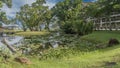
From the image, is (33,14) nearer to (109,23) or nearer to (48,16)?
(48,16)

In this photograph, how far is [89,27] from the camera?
53.9m

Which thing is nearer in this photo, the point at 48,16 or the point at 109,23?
the point at 109,23

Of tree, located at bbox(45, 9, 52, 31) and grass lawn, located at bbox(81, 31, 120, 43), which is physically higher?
tree, located at bbox(45, 9, 52, 31)

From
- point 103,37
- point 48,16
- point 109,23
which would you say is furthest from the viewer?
point 48,16

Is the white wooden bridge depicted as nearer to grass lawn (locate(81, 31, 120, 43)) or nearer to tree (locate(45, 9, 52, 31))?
grass lawn (locate(81, 31, 120, 43))

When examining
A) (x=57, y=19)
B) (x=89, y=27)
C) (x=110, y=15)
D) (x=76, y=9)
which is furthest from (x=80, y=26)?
(x=57, y=19)

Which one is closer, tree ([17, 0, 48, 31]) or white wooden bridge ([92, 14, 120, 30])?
white wooden bridge ([92, 14, 120, 30])

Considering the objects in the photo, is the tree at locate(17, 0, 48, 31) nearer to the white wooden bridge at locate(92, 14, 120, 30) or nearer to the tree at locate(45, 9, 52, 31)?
the tree at locate(45, 9, 52, 31)

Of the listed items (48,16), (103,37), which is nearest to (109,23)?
(103,37)

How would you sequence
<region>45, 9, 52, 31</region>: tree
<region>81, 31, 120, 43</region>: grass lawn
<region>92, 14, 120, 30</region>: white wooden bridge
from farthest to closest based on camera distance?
<region>45, 9, 52, 31</region>: tree < <region>92, 14, 120, 30</region>: white wooden bridge < <region>81, 31, 120, 43</region>: grass lawn

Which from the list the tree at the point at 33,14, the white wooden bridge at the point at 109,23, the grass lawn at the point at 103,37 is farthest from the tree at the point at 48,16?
the grass lawn at the point at 103,37

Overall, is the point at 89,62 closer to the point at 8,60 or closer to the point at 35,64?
the point at 35,64

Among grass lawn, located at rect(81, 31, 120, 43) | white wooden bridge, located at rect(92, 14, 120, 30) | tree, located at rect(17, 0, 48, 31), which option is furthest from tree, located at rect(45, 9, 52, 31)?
grass lawn, located at rect(81, 31, 120, 43)

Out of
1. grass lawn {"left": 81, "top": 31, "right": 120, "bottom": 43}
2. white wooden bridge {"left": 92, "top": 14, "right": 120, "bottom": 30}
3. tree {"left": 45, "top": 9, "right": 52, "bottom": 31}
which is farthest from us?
tree {"left": 45, "top": 9, "right": 52, "bottom": 31}
